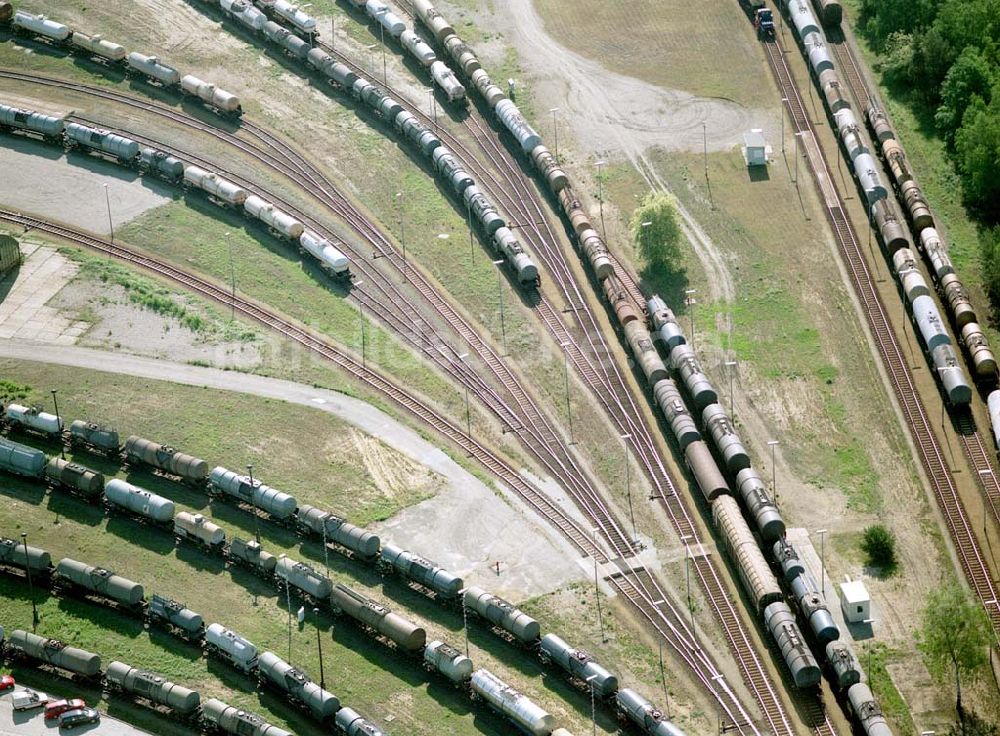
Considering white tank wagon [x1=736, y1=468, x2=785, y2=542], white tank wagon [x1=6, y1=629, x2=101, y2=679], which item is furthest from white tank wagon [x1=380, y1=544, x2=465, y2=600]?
white tank wagon [x1=736, y1=468, x2=785, y2=542]

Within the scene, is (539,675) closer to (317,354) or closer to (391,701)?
→ (391,701)

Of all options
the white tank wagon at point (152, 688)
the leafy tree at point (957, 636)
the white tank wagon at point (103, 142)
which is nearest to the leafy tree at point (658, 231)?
the leafy tree at point (957, 636)

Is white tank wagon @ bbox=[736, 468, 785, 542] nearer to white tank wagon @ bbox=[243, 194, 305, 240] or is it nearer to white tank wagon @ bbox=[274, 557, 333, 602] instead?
white tank wagon @ bbox=[274, 557, 333, 602]

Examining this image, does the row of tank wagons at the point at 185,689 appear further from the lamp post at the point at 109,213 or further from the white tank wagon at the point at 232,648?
the lamp post at the point at 109,213

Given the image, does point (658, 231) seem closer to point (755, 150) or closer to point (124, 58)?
point (755, 150)

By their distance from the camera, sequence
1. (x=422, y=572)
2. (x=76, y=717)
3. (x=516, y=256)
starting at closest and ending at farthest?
(x=76, y=717)
(x=422, y=572)
(x=516, y=256)

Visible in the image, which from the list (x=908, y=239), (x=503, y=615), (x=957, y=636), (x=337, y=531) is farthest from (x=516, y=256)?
(x=957, y=636)
